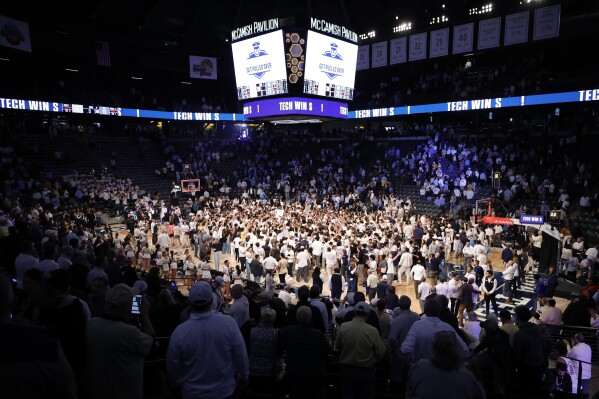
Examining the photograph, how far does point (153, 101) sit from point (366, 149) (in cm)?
1837

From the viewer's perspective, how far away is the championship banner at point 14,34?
1016 inches

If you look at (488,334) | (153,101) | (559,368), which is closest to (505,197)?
(559,368)

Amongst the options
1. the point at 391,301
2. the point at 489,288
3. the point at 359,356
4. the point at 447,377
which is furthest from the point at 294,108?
the point at 447,377

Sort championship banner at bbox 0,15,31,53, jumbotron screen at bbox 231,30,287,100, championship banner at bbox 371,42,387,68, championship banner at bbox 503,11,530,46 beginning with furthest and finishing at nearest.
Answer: championship banner at bbox 371,42,387,68
championship banner at bbox 503,11,530,46
championship banner at bbox 0,15,31,53
jumbotron screen at bbox 231,30,287,100

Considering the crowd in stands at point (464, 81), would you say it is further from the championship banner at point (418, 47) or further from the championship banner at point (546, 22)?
the championship banner at point (546, 22)

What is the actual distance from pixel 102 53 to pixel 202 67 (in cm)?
795

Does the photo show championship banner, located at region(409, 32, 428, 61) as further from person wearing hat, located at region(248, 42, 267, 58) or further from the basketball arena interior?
person wearing hat, located at region(248, 42, 267, 58)

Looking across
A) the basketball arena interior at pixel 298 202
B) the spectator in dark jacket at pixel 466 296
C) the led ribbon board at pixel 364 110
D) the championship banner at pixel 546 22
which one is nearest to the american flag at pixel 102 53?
the basketball arena interior at pixel 298 202

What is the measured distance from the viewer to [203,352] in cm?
334

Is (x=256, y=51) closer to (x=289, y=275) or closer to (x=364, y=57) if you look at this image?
(x=289, y=275)

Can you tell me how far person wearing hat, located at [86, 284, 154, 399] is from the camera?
121 inches

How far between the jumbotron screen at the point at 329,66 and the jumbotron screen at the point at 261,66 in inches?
52.2

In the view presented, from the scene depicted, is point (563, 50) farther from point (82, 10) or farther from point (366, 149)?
point (82, 10)

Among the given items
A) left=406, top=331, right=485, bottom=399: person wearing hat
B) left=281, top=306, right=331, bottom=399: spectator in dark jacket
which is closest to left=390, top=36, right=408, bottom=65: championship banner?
left=281, top=306, right=331, bottom=399: spectator in dark jacket
